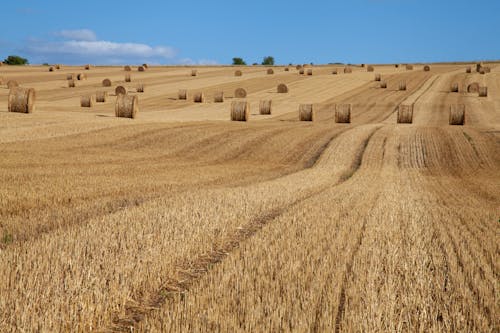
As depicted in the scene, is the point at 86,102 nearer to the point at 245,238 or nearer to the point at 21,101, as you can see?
the point at 21,101

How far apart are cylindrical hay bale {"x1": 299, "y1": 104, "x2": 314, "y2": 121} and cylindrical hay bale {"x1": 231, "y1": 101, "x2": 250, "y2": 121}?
3200 mm

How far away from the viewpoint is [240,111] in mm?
26391

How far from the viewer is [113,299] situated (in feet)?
12.5

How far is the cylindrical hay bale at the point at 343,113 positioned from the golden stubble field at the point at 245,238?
392 inches

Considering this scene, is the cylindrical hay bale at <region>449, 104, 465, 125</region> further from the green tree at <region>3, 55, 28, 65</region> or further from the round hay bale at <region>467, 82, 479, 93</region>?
the green tree at <region>3, 55, 28, 65</region>

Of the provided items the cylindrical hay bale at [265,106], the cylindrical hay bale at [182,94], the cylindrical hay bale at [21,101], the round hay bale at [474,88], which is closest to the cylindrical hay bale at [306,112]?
the cylindrical hay bale at [265,106]

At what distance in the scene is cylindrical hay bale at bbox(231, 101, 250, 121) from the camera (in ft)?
86.5

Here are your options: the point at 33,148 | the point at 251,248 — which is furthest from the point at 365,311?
the point at 33,148

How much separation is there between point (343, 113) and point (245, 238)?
2171cm

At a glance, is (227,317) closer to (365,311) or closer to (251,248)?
(365,311)

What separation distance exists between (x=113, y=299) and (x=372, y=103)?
36.9 m

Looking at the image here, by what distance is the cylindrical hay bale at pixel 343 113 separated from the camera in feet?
87.9

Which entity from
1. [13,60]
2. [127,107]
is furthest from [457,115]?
[13,60]

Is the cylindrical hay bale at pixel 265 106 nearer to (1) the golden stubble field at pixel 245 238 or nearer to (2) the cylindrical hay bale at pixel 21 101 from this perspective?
(2) the cylindrical hay bale at pixel 21 101
